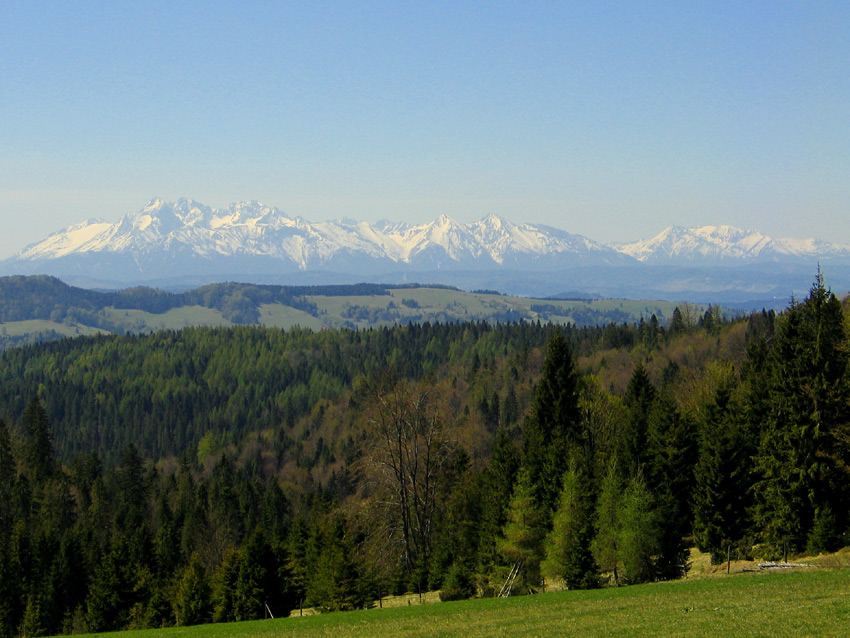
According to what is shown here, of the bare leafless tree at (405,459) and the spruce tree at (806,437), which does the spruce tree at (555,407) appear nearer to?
the bare leafless tree at (405,459)

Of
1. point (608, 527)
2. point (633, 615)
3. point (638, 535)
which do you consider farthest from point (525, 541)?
point (633, 615)

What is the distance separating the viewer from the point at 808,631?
22141mm

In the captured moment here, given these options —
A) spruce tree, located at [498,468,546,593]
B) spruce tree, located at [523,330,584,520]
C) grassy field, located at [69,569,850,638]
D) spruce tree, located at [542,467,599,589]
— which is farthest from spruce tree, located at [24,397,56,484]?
spruce tree, located at [542,467,599,589]

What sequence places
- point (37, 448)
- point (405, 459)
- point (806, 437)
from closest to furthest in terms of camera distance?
point (806, 437) → point (405, 459) → point (37, 448)

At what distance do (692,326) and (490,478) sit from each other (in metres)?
144

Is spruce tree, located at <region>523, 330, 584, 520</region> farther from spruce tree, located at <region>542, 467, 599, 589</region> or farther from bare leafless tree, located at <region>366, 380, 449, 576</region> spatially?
bare leafless tree, located at <region>366, 380, 449, 576</region>

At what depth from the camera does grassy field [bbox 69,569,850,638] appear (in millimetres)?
24172

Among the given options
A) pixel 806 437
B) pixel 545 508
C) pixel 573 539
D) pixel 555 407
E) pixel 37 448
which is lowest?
pixel 37 448

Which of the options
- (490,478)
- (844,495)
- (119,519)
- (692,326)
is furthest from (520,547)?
(692,326)

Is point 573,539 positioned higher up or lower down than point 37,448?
higher up

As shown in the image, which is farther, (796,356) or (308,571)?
(308,571)

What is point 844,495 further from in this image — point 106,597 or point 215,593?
point 106,597

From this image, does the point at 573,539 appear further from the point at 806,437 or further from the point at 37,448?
the point at 37,448

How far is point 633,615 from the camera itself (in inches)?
1112
